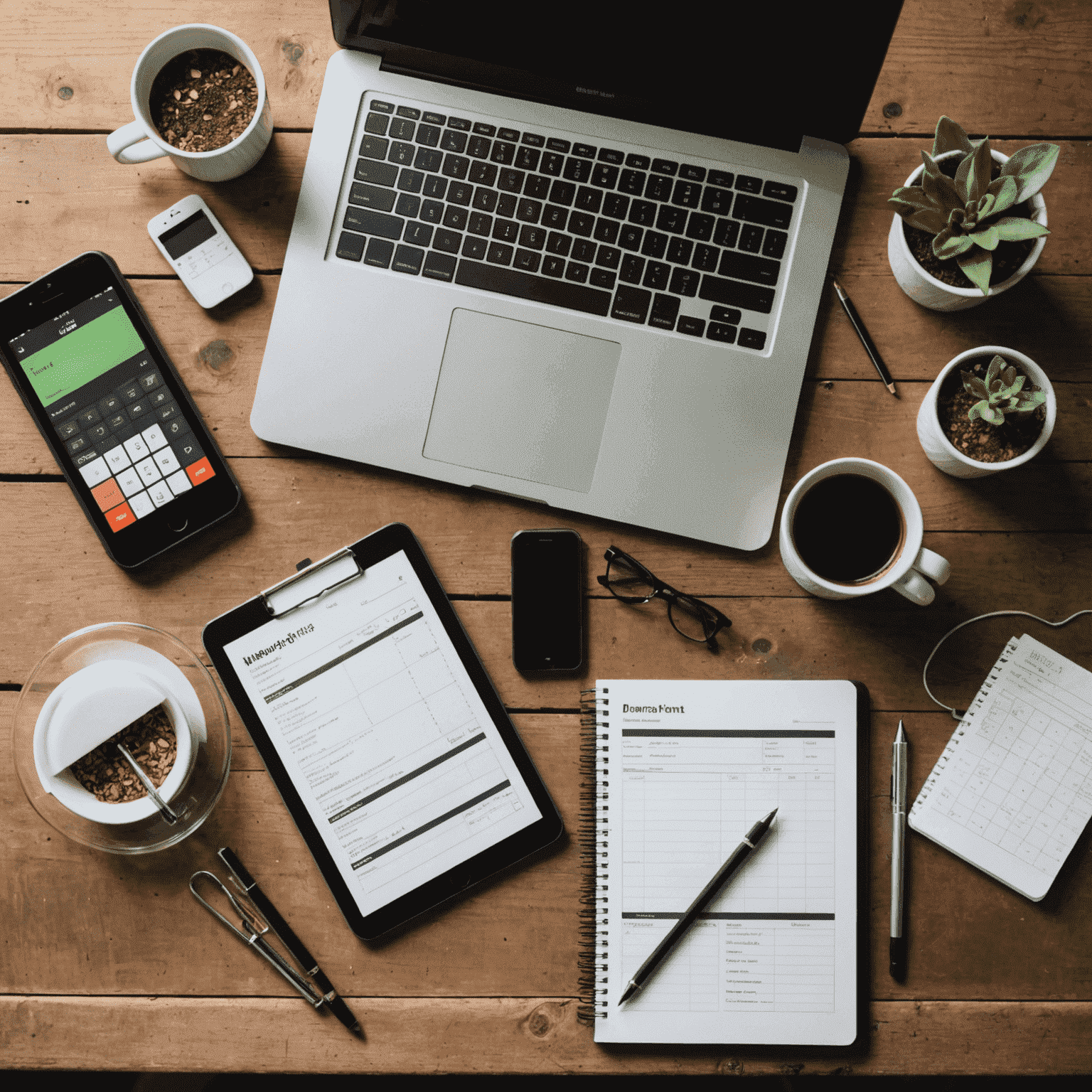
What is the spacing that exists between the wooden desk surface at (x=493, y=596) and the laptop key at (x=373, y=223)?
86mm

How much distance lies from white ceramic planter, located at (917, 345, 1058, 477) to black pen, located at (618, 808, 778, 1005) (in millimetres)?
389

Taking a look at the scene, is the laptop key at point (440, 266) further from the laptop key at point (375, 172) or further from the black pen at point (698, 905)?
the black pen at point (698, 905)

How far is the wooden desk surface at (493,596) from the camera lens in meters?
0.88

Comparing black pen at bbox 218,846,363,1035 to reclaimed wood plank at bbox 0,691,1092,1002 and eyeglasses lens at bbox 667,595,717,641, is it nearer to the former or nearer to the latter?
reclaimed wood plank at bbox 0,691,1092,1002

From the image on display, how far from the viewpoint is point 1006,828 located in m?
0.87

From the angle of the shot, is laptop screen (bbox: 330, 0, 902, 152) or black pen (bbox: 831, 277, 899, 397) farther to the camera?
black pen (bbox: 831, 277, 899, 397)

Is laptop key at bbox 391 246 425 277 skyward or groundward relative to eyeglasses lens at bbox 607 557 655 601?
skyward

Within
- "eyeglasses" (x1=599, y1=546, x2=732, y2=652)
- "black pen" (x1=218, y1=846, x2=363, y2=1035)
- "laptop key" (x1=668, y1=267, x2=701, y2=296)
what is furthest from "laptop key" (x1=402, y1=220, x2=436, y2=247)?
"black pen" (x1=218, y1=846, x2=363, y2=1035)

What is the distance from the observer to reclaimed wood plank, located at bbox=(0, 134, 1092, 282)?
0.92 m

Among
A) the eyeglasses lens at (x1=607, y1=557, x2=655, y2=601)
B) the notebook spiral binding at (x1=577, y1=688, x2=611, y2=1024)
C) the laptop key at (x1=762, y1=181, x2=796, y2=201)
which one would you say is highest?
the laptop key at (x1=762, y1=181, x2=796, y2=201)

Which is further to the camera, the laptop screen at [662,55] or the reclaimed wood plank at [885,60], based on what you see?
the reclaimed wood plank at [885,60]

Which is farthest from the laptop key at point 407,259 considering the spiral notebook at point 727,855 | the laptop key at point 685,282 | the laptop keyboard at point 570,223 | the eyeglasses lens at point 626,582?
the spiral notebook at point 727,855

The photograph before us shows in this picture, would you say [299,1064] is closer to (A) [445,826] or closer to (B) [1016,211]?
(A) [445,826]

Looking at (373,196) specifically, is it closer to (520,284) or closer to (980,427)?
(520,284)
